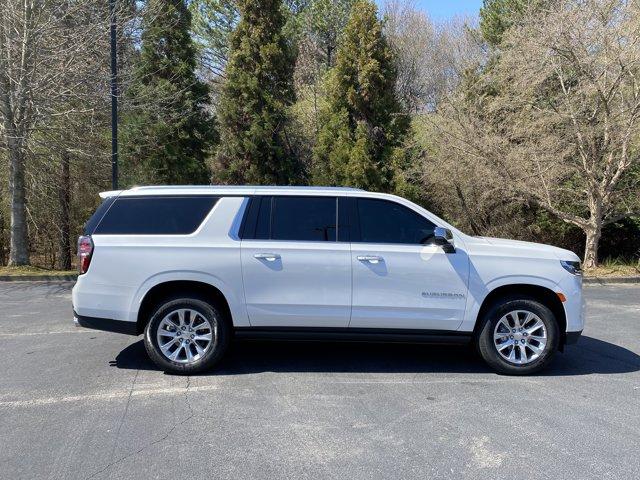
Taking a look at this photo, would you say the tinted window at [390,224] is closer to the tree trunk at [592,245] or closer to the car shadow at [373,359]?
the car shadow at [373,359]

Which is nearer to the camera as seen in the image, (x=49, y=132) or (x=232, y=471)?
(x=232, y=471)

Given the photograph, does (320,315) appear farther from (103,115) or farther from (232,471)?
(103,115)

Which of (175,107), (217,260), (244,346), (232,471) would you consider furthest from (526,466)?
(175,107)

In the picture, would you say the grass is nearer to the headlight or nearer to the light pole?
the light pole

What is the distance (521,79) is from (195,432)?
497 inches

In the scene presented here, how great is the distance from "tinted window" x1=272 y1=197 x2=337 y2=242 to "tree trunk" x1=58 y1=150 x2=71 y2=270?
1264cm

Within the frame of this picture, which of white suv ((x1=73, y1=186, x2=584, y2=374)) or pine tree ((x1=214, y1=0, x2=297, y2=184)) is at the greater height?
pine tree ((x1=214, y1=0, x2=297, y2=184))

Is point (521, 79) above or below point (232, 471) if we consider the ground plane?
above

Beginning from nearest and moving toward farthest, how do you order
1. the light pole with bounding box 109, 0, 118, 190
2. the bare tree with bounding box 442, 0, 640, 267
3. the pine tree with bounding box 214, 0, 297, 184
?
the bare tree with bounding box 442, 0, 640, 267, the light pole with bounding box 109, 0, 118, 190, the pine tree with bounding box 214, 0, 297, 184

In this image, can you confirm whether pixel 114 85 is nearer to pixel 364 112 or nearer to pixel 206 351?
pixel 364 112

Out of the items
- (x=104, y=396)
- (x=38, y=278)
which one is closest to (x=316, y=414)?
(x=104, y=396)

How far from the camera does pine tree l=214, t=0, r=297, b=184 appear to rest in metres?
18.6

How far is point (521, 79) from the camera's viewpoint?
45.9ft

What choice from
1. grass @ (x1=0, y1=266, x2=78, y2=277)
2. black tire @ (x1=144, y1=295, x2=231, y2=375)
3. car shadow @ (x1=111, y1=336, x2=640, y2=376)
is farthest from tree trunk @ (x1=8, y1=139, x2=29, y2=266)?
black tire @ (x1=144, y1=295, x2=231, y2=375)
